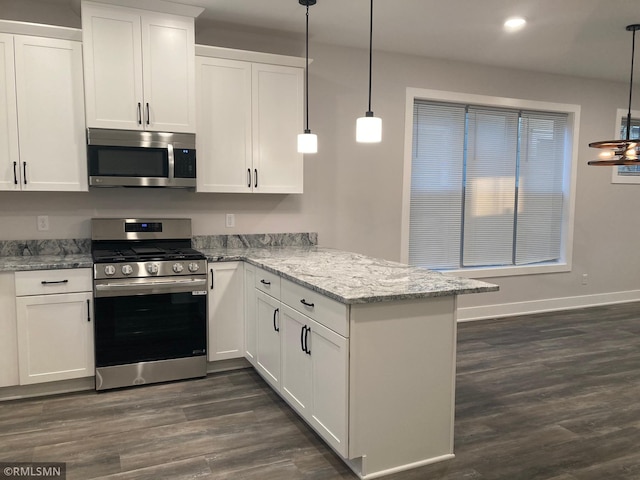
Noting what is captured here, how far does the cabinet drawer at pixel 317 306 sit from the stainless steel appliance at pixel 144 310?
870 mm

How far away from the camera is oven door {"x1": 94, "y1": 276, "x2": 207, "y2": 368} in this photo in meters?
3.32

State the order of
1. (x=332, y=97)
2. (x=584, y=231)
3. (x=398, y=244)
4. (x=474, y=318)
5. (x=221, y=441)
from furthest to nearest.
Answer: (x=584, y=231) < (x=474, y=318) < (x=398, y=244) < (x=332, y=97) < (x=221, y=441)

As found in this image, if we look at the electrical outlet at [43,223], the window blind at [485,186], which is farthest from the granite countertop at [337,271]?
the window blind at [485,186]

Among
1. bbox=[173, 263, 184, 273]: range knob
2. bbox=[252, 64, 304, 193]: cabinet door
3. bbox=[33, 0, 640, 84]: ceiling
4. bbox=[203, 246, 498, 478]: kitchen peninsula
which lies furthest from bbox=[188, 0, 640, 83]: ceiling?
bbox=[203, 246, 498, 478]: kitchen peninsula

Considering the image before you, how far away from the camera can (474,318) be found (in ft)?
17.6

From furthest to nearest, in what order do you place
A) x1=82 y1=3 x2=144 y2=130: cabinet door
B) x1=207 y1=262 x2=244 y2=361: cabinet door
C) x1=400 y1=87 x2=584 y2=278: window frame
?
x1=400 y1=87 x2=584 y2=278: window frame < x1=207 y1=262 x2=244 y2=361: cabinet door < x1=82 y1=3 x2=144 y2=130: cabinet door

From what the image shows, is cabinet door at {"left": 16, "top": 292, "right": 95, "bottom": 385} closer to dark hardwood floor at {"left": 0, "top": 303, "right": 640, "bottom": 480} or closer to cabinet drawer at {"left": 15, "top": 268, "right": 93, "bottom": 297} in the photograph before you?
cabinet drawer at {"left": 15, "top": 268, "right": 93, "bottom": 297}

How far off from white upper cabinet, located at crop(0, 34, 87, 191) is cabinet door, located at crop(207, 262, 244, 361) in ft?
3.69

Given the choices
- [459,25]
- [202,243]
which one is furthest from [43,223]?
[459,25]

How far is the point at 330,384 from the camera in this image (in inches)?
96.0

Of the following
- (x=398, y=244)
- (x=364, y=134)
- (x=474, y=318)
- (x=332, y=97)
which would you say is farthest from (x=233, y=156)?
(x=474, y=318)

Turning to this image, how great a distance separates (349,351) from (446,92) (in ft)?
11.5

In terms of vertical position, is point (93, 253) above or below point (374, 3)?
below

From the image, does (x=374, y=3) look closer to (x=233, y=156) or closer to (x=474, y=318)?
(x=233, y=156)
